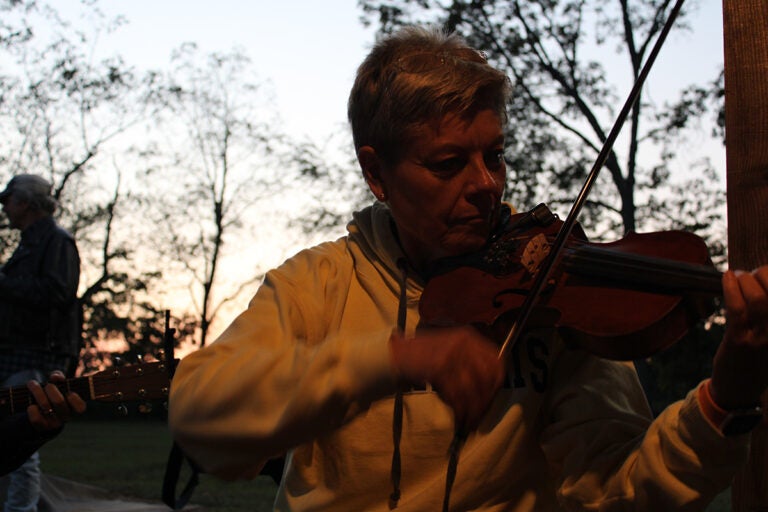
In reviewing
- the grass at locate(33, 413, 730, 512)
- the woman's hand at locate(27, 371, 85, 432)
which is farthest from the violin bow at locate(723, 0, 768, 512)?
the grass at locate(33, 413, 730, 512)

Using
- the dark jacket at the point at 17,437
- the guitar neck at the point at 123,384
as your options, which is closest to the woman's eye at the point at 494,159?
the guitar neck at the point at 123,384

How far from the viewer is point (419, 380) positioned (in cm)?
142

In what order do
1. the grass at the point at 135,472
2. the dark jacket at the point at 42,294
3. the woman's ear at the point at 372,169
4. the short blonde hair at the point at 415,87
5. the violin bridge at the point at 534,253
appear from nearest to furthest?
the short blonde hair at the point at 415,87 → the violin bridge at the point at 534,253 → the woman's ear at the point at 372,169 → the dark jacket at the point at 42,294 → the grass at the point at 135,472

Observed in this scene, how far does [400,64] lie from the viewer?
203cm

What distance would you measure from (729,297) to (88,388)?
329cm

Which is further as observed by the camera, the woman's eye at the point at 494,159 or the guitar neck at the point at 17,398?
the guitar neck at the point at 17,398

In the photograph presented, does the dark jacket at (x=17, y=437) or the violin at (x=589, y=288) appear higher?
the violin at (x=589, y=288)

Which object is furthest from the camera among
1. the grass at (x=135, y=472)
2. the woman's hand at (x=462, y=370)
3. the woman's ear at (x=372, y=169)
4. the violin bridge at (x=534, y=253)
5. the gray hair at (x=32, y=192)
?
the grass at (x=135, y=472)

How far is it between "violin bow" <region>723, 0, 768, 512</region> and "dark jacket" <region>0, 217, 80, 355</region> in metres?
4.57

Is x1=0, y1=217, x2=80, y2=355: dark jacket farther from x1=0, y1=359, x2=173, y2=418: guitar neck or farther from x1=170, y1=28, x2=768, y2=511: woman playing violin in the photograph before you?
x1=170, y1=28, x2=768, y2=511: woman playing violin

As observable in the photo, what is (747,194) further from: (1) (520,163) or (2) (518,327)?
(1) (520,163)

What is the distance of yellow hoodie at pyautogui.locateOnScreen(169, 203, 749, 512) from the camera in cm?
156

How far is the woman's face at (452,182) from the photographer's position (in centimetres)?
196

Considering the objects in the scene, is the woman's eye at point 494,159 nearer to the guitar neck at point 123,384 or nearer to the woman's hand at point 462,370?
the woman's hand at point 462,370
